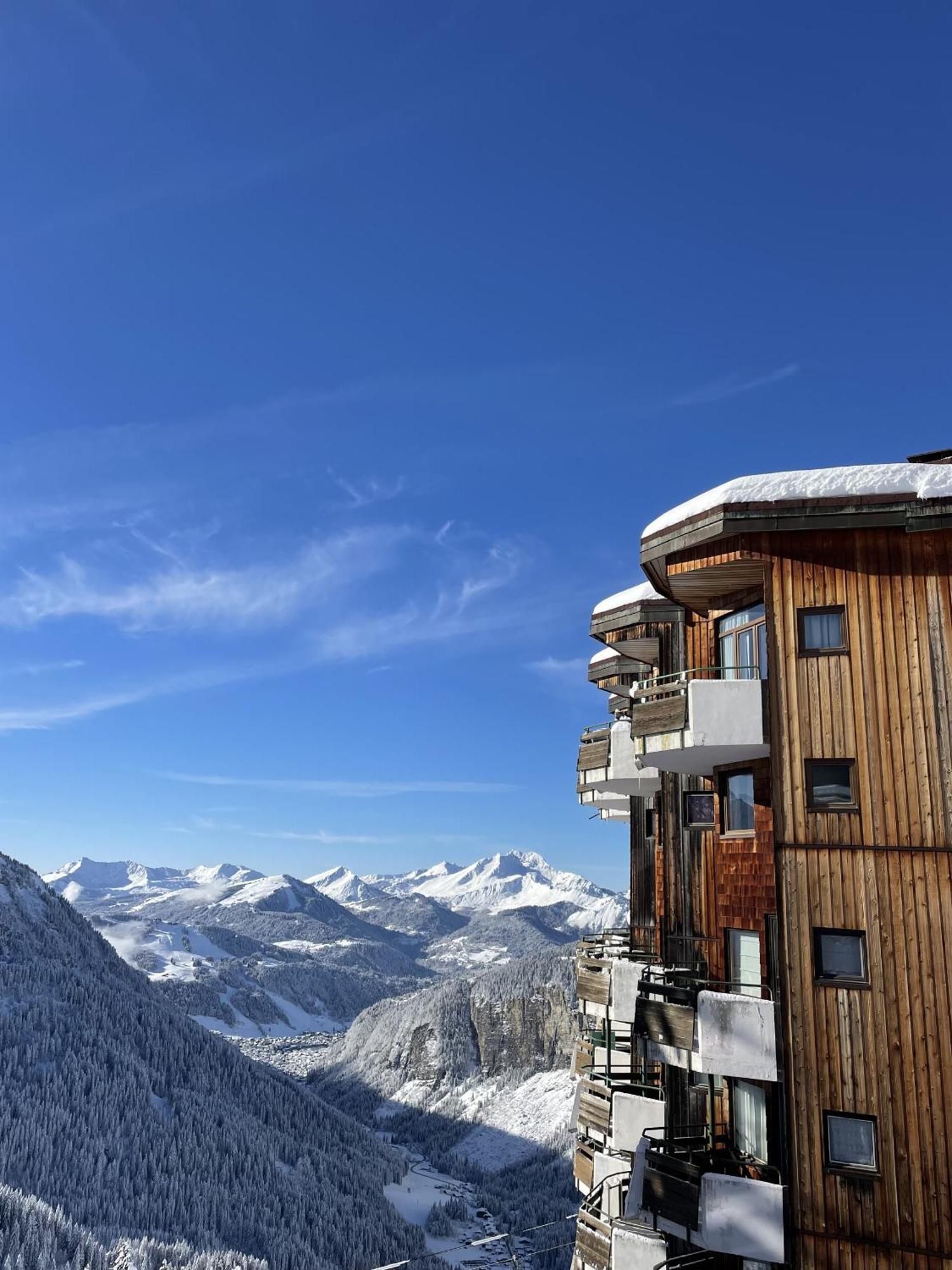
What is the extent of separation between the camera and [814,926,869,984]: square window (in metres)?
18.1

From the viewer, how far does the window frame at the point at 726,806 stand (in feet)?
69.6

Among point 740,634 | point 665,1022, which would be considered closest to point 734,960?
point 665,1022

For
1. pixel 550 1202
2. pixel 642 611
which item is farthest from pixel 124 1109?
pixel 642 611

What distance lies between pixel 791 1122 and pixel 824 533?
497 inches

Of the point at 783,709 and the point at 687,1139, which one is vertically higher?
the point at 783,709

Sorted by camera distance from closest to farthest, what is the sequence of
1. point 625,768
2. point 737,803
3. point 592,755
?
point 737,803
point 625,768
point 592,755

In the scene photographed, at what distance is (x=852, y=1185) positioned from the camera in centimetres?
1733

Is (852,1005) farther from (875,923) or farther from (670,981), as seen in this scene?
(670,981)

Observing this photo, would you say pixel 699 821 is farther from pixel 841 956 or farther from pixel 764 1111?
pixel 764 1111

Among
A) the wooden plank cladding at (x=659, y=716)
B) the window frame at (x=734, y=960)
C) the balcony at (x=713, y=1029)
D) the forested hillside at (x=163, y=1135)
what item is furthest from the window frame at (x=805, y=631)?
the forested hillside at (x=163, y=1135)

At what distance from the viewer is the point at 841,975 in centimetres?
1822

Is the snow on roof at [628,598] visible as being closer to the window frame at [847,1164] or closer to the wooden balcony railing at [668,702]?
the wooden balcony railing at [668,702]

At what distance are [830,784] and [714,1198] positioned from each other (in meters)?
8.92

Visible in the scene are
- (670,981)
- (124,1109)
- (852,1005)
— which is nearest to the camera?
(852,1005)
